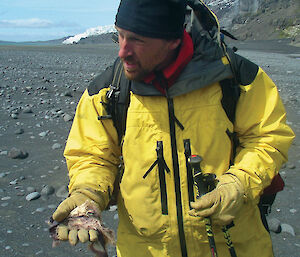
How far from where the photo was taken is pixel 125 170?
2855mm

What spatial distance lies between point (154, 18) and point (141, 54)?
251 millimetres

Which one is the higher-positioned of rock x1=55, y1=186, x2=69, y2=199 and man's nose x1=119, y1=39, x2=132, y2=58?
man's nose x1=119, y1=39, x2=132, y2=58

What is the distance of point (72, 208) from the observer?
8.71ft

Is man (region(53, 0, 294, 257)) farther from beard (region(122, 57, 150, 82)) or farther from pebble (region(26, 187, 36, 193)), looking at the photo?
pebble (region(26, 187, 36, 193))

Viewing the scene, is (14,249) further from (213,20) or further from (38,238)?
(213,20)

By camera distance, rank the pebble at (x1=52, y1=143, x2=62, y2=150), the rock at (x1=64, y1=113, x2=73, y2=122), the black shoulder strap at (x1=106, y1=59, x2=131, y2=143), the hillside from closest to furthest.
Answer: the black shoulder strap at (x1=106, y1=59, x2=131, y2=143)
the pebble at (x1=52, y1=143, x2=62, y2=150)
the rock at (x1=64, y1=113, x2=73, y2=122)
the hillside

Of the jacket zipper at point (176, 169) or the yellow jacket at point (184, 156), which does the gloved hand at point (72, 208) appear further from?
the jacket zipper at point (176, 169)

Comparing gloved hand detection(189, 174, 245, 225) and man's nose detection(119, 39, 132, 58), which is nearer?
gloved hand detection(189, 174, 245, 225)

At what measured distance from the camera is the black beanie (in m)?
2.59

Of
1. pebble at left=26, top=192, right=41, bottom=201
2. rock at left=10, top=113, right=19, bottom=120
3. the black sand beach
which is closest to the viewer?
the black sand beach

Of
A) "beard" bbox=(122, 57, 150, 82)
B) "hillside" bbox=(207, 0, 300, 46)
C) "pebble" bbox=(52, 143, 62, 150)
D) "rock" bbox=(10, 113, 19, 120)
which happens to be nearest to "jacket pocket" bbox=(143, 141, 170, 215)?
"beard" bbox=(122, 57, 150, 82)

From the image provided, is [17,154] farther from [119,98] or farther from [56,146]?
[119,98]

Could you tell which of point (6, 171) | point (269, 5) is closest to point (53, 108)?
point (6, 171)

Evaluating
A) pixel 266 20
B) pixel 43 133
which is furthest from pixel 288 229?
pixel 266 20
